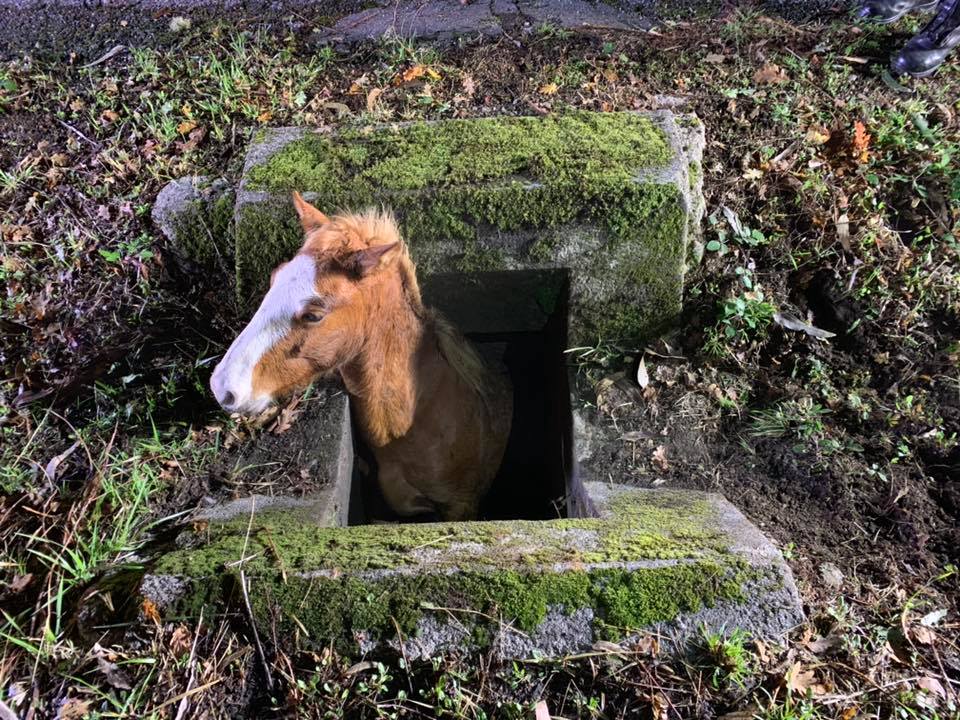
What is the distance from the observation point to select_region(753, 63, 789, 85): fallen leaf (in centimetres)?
390

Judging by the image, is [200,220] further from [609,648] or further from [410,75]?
[609,648]

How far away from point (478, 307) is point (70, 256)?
7.33 feet

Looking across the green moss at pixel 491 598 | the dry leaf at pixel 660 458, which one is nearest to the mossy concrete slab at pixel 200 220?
the green moss at pixel 491 598

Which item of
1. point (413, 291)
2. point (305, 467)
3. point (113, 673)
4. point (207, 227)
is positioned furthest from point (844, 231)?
point (113, 673)

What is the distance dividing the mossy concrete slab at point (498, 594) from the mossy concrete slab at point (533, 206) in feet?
4.02

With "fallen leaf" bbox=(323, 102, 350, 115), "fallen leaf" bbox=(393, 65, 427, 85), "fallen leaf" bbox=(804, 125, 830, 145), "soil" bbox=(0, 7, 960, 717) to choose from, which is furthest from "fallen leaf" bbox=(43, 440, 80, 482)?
"fallen leaf" bbox=(804, 125, 830, 145)

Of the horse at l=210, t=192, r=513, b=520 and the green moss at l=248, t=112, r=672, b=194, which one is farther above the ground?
the green moss at l=248, t=112, r=672, b=194

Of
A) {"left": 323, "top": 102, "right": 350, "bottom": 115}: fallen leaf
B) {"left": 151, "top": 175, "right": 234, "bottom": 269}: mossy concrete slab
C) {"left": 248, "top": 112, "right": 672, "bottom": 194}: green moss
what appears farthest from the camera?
{"left": 323, "top": 102, "right": 350, "bottom": 115}: fallen leaf

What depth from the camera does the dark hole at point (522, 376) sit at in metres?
3.25

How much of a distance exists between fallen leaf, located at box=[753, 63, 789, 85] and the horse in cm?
231

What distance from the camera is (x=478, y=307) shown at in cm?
350

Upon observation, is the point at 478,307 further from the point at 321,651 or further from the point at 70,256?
the point at 70,256

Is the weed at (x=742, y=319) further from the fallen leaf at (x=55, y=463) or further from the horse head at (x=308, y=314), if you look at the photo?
the fallen leaf at (x=55, y=463)

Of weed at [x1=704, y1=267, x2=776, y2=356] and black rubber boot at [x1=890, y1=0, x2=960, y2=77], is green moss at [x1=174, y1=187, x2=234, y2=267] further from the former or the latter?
black rubber boot at [x1=890, y1=0, x2=960, y2=77]
